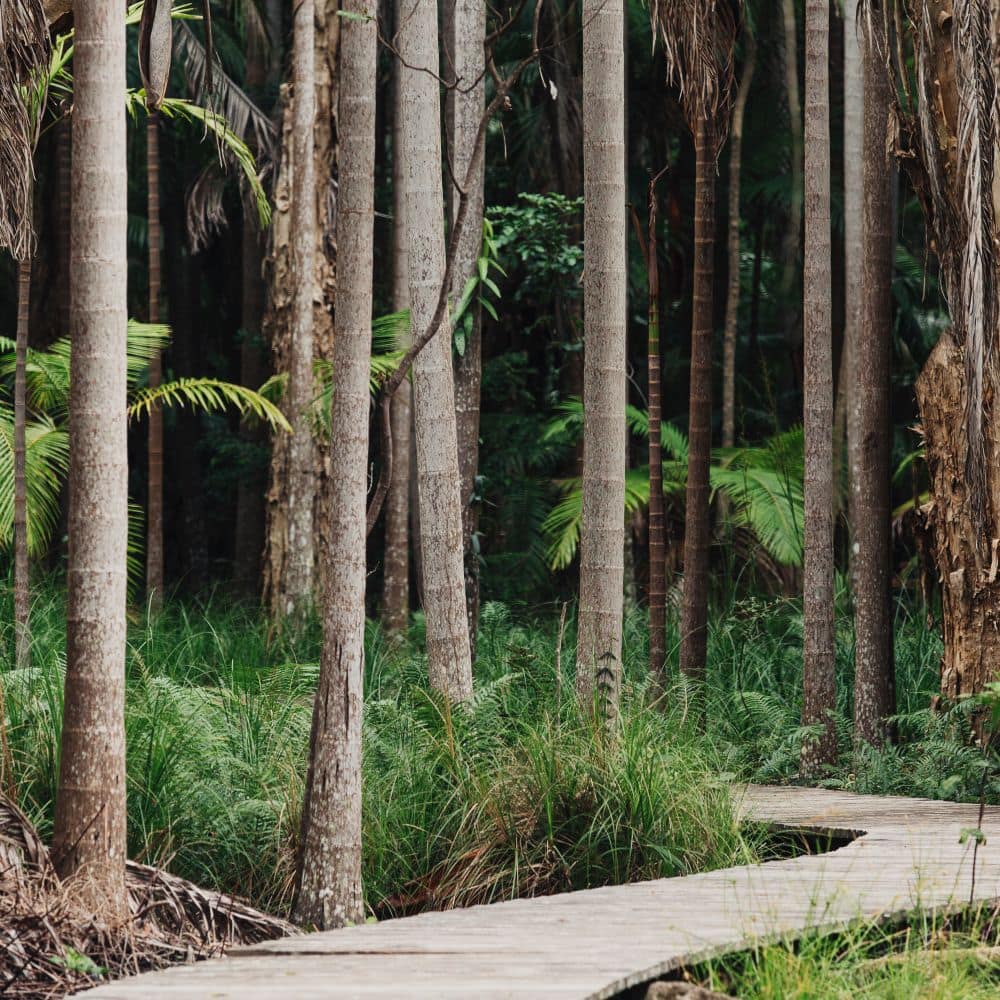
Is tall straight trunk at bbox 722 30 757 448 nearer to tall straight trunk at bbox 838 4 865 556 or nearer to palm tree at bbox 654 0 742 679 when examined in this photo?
tall straight trunk at bbox 838 4 865 556

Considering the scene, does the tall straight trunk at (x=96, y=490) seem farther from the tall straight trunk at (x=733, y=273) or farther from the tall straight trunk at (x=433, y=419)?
the tall straight trunk at (x=733, y=273)

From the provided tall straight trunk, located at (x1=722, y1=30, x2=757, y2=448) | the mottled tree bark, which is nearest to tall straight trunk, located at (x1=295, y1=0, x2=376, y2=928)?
the mottled tree bark

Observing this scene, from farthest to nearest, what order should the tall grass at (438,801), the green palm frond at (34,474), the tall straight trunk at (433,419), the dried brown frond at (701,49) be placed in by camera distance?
1. the green palm frond at (34,474)
2. the dried brown frond at (701,49)
3. the tall straight trunk at (433,419)
4. the tall grass at (438,801)

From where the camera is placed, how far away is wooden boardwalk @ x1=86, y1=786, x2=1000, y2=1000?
4008 mm

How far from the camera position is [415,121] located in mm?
7652

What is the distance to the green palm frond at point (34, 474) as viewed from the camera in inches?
451

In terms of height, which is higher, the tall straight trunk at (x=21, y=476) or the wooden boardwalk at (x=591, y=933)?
the tall straight trunk at (x=21, y=476)

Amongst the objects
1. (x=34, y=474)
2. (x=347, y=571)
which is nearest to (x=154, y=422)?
(x=34, y=474)

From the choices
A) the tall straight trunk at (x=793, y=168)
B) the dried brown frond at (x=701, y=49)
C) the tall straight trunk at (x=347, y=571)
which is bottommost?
the tall straight trunk at (x=347, y=571)

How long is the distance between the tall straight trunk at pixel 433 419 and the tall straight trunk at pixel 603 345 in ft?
2.36

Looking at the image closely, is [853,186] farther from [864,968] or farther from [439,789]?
[864,968]

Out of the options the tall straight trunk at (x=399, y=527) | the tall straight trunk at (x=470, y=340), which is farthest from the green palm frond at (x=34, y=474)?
the tall straight trunk at (x=470, y=340)

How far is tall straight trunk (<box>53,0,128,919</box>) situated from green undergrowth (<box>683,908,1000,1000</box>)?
2.18 m

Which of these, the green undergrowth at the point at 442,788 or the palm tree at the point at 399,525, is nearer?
the green undergrowth at the point at 442,788
